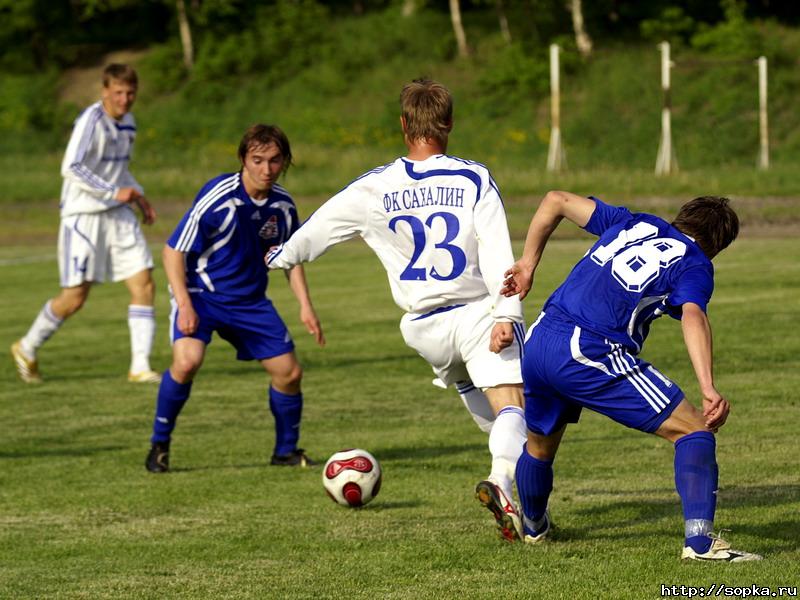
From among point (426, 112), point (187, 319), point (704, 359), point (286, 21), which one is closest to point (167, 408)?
point (187, 319)

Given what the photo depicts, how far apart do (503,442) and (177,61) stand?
4798 cm

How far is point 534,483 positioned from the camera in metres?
6.23

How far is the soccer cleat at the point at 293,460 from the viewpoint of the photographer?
8.75 metres

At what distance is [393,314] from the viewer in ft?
53.4

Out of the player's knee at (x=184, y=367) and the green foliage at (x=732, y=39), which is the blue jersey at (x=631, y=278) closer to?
the player's knee at (x=184, y=367)

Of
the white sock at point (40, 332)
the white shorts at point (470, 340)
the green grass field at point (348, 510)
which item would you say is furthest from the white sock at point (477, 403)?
the white sock at point (40, 332)

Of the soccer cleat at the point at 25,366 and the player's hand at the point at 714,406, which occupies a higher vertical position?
the player's hand at the point at 714,406

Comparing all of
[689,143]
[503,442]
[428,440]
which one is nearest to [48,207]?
[689,143]

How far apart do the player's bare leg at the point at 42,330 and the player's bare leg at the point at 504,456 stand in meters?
6.75

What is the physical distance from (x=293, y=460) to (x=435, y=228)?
2685 mm

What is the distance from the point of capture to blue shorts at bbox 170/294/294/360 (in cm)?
870

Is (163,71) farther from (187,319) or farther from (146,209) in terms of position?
(187,319)

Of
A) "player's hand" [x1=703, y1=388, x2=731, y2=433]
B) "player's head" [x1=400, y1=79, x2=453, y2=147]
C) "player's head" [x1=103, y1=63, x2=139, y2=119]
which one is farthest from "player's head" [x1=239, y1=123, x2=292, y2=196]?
"player's hand" [x1=703, y1=388, x2=731, y2=433]

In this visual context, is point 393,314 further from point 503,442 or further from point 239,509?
point 503,442
